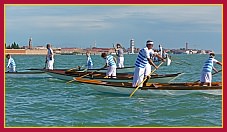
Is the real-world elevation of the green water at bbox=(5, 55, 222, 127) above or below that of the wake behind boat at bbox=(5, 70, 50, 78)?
below

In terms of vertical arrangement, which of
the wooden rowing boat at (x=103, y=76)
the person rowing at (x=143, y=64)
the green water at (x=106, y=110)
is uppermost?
the person rowing at (x=143, y=64)

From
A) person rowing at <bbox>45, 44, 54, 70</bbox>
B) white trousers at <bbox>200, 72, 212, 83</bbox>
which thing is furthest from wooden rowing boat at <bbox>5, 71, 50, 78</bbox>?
white trousers at <bbox>200, 72, 212, 83</bbox>

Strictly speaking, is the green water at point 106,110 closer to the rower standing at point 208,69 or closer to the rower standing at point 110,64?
the rower standing at point 208,69

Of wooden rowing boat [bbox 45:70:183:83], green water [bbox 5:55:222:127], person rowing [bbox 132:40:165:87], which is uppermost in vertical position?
person rowing [bbox 132:40:165:87]

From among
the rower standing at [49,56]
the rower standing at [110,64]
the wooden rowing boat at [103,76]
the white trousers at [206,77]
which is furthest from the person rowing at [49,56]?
the white trousers at [206,77]

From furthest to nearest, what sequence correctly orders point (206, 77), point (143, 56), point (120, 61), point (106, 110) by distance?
point (120, 61) < point (206, 77) < point (143, 56) < point (106, 110)

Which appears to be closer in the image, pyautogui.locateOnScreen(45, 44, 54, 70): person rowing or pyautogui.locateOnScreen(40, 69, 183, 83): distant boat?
pyautogui.locateOnScreen(40, 69, 183, 83): distant boat

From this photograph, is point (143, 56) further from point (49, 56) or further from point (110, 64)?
point (49, 56)

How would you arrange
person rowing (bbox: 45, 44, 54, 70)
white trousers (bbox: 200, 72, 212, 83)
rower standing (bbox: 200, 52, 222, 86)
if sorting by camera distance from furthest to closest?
person rowing (bbox: 45, 44, 54, 70) < white trousers (bbox: 200, 72, 212, 83) < rower standing (bbox: 200, 52, 222, 86)

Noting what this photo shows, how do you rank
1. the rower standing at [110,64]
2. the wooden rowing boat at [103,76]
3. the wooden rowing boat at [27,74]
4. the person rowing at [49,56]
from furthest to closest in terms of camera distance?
1. the wooden rowing boat at [27,74]
2. the person rowing at [49,56]
3. the wooden rowing boat at [103,76]
4. the rower standing at [110,64]

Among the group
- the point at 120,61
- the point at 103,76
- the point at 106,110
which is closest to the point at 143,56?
the point at 106,110

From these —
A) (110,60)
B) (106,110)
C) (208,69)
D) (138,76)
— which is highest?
(110,60)

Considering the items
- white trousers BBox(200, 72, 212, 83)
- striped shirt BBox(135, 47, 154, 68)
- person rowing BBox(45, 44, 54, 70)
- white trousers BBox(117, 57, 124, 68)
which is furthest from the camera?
white trousers BBox(117, 57, 124, 68)

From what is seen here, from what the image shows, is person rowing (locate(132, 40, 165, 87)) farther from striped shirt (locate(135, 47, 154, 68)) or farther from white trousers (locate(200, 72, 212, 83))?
white trousers (locate(200, 72, 212, 83))
